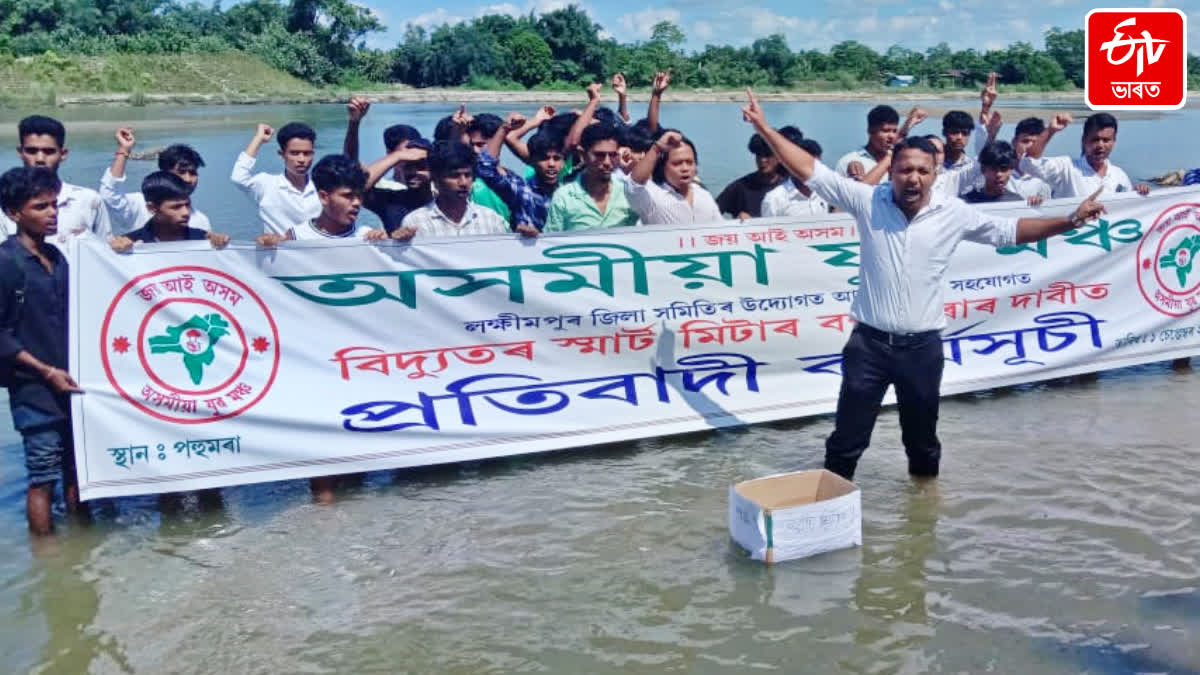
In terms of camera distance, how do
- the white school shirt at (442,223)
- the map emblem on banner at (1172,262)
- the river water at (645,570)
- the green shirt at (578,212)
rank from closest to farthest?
the river water at (645,570) < the white school shirt at (442,223) < the green shirt at (578,212) < the map emblem on banner at (1172,262)

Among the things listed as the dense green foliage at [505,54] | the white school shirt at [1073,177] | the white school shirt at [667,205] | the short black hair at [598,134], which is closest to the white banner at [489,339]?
the white school shirt at [667,205]

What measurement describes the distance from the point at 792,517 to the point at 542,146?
3289 millimetres

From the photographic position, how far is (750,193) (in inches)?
282

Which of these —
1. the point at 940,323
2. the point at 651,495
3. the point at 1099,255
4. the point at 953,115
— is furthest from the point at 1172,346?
the point at 651,495

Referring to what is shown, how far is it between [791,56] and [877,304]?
8829 cm

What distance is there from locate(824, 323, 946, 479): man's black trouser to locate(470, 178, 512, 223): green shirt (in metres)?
2.54

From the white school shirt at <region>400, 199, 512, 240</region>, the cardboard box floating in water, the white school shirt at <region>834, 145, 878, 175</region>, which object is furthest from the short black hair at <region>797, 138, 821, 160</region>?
the cardboard box floating in water

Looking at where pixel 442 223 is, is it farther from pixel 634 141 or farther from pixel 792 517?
pixel 792 517

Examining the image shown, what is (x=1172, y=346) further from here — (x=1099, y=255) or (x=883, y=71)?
(x=883, y=71)

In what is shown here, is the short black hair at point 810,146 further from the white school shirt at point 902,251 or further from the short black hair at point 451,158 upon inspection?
the short black hair at point 451,158

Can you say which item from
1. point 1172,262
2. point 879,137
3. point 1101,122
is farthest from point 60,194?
point 1172,262

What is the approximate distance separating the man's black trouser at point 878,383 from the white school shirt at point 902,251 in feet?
0.26

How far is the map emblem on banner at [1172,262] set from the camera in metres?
7.50

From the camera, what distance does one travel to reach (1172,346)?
25.2ft
